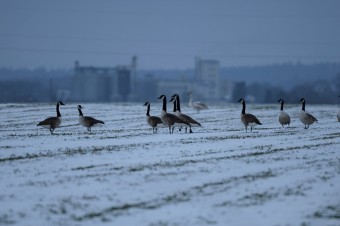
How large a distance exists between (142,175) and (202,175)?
1.78 m

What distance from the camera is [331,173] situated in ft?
68.0

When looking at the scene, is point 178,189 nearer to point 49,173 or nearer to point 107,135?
point 49,173

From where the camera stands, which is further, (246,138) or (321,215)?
(246,138)

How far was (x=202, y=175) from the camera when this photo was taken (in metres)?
20.3

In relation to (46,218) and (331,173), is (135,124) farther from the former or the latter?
(46,218)

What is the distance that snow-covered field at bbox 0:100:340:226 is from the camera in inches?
623

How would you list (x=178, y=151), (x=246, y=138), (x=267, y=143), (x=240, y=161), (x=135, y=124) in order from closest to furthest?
(x=240, y=161) < (x=178, y=151) < (x=267, y=143) < (x=246, y=138) < (x=135, y=124)

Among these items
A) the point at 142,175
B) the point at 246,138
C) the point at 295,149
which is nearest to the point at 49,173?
the point at 142,175

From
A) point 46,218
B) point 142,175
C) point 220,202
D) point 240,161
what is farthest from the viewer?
point 240,161

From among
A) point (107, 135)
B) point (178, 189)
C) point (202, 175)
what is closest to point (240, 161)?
point (202, 175)

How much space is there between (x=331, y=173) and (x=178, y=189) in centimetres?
→ 527

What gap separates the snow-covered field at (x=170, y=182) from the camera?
15.8 meters

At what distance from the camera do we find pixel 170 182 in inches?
752

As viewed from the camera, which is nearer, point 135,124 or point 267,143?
point 267,143
